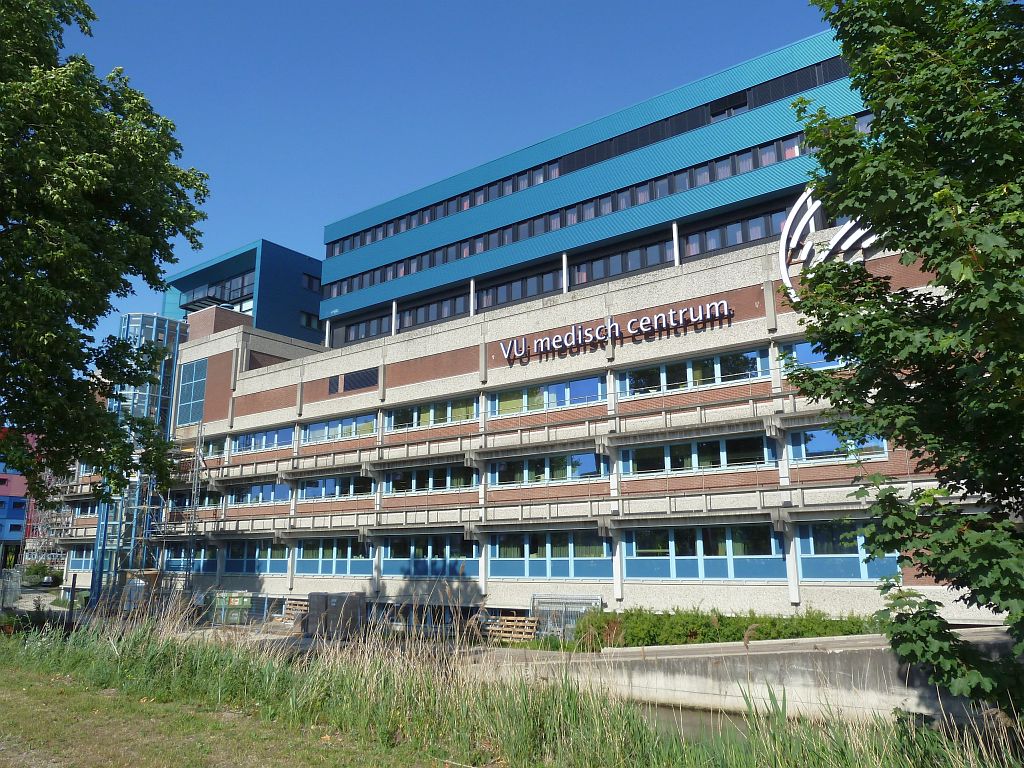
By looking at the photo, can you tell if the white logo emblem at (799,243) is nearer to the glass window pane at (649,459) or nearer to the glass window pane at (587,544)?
the glass window pane at (649,459)

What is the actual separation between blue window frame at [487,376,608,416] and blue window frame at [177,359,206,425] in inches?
933

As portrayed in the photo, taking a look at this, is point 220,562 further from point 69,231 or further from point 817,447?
point 817,447

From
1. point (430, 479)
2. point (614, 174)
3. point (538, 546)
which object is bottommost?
point (538, 546)

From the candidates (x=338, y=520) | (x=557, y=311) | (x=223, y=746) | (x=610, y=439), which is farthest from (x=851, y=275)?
(x=338, y=520)

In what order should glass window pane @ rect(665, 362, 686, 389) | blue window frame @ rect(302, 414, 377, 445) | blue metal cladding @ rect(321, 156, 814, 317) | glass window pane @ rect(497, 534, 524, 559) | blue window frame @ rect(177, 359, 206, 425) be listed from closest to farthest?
glass window pane @ rect(665, 362, 686, 389) < glass window pane @ rect(497, 534, 524, 559) < blue metal cladding @ rect(321, 156, 814, 317) < blue window frame @ rect(302, 414, 377, 445) < blue window frame @ rect(177, 359, 206, 425)

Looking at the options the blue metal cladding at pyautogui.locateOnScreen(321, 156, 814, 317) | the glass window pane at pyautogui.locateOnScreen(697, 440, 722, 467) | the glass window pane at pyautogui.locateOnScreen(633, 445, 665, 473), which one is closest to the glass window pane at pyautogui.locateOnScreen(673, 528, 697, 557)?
the glass window pane at pyautogui.locateOnScreen(633, 445, 665, 473)

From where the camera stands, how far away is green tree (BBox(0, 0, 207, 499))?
17234 mm

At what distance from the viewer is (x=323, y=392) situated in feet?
135

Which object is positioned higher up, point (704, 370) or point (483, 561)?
point (704, 370)

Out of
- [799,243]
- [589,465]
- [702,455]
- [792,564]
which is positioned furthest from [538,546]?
[799,243]

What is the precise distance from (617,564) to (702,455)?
207 inches

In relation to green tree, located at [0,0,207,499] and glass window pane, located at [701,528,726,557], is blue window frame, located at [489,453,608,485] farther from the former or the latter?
green tree, located at [0,0,207,499]

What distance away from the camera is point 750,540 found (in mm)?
25938

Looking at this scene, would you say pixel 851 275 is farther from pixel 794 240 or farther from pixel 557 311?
pixel 557 311
